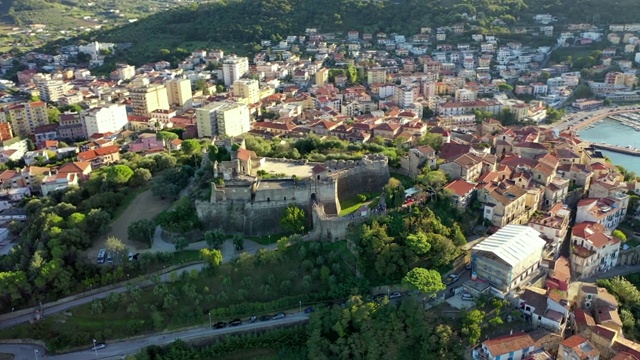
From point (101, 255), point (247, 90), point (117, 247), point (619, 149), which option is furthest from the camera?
point (247, 90)

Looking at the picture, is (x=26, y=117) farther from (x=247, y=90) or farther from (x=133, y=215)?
(x=133, y=215)

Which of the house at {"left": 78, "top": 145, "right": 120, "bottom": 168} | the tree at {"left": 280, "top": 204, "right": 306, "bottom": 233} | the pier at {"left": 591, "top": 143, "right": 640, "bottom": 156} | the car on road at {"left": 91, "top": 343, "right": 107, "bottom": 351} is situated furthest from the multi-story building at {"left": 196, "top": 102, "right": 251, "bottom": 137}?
the pier at {"left": 591, "top": 143, "right": 640, "bottom": 156}

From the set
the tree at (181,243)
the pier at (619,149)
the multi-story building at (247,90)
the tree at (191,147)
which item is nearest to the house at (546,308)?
the tree at (181,243)

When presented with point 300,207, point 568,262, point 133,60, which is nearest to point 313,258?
point 300,207

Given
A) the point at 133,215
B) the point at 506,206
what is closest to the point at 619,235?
the point at 506,206

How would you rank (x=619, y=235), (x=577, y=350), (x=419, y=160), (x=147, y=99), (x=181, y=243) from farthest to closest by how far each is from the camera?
(x=147, y=99) < (x=419, y=160) < (x=181, y=243) < (x=619, y=235) < (x=577, y=350)

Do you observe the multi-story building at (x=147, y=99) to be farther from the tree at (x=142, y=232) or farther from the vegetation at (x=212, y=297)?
the vegetation at (x=212, y=297)

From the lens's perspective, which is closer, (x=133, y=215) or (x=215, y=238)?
(x=215, y=238)
